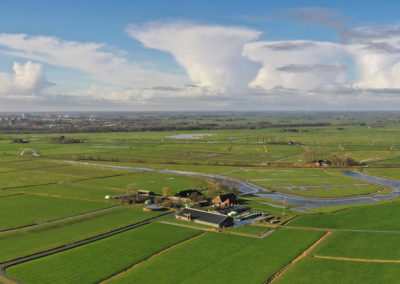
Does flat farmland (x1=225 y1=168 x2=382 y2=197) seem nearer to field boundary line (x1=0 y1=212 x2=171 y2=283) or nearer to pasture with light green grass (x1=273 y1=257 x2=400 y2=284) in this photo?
pasture with light green grass (x1=273 y1=257 x2=400 y2=284)

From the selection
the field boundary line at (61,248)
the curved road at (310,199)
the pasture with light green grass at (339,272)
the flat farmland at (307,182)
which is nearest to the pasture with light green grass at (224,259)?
the pasture with light green grass at (339,272)

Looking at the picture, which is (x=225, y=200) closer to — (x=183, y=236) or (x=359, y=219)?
(x=183, y=236)

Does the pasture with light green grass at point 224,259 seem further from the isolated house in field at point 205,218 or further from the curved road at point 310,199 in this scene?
the curved road at point 310,199

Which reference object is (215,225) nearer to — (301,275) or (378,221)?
(301,275)

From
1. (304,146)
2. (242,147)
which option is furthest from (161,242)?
(304,146)

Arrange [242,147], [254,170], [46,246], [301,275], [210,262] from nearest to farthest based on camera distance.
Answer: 1. [301,275]
2. [210,262]
3. [46,246]
4. [254,170]
5. [242,147]

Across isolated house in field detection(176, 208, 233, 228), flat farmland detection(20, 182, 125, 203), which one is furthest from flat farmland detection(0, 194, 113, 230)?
isolated house in field detection(176, 208, 233, 228)
